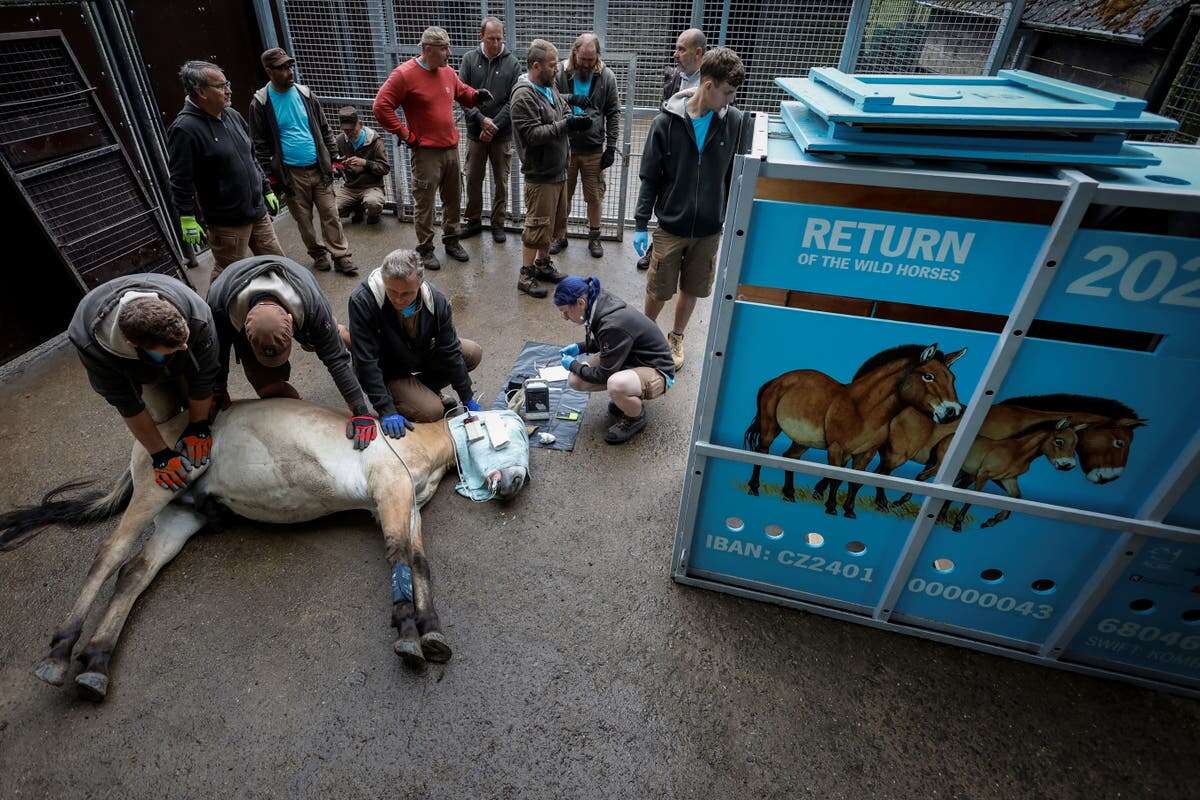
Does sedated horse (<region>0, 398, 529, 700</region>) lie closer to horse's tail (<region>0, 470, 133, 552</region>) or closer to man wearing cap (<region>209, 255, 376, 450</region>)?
horse's tail (<region>0, 470, 133, 552</region>)

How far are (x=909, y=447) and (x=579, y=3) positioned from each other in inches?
221

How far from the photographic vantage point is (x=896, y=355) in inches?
92.0

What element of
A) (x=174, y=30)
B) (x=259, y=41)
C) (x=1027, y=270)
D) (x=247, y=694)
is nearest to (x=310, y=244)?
(x=174, y=30)

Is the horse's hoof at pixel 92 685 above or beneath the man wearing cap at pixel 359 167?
beneath

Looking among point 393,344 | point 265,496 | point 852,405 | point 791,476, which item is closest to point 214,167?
point 393,344

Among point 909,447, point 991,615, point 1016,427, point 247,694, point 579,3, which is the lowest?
point 247,694

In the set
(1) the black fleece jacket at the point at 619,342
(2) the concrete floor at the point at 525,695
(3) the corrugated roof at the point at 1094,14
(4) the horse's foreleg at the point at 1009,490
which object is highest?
(3) the corrugated roof at the point at 1094,14

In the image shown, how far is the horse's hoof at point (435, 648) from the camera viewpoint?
2764 mm

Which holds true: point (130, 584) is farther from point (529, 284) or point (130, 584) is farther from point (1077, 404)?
point (1077, 404)

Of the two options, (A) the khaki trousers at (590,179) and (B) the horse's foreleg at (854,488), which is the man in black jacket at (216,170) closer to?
(A) the khaki trousers at (590,179)

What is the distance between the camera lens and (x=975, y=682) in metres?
2.79

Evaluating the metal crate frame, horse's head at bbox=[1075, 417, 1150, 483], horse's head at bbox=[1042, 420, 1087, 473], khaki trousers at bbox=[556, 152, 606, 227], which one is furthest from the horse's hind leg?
khaki trousers at bbox=[556, 152, 606, 227]

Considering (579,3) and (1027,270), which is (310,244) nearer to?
(579,3)

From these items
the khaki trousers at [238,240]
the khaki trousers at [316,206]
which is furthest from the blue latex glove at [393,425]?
the khaki trousers at [316,206]
